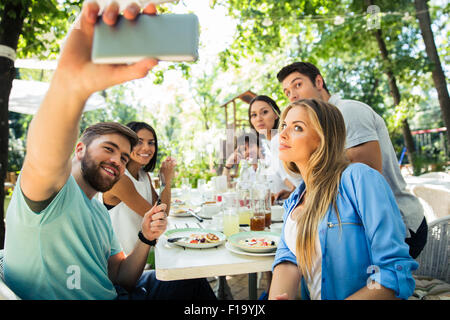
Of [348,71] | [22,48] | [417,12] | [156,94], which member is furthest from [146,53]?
[156,94]

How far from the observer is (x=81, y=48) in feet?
2.15

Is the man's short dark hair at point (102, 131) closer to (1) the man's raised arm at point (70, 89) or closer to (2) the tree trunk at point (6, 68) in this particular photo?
(1) the man's raised arm at point (70, 89)

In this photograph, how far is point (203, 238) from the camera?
1738 mm

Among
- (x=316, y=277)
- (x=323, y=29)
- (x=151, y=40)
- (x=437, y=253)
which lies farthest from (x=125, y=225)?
(x=323, y=29)

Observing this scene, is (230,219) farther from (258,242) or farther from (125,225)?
(125,225)

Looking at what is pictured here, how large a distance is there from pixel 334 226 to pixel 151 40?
1109mm

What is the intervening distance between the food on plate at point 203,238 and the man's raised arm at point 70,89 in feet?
3.25

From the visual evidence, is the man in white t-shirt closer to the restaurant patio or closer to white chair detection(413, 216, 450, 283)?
the restaurant patio

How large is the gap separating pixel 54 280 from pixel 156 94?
23954 millimetres

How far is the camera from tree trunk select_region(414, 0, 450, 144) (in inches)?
253

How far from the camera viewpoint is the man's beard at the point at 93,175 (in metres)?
1.57

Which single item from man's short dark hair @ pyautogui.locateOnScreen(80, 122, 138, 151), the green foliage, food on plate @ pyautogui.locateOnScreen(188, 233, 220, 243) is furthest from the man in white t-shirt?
the green foliage

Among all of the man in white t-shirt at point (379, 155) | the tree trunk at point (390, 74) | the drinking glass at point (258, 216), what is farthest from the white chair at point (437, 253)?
the tree trunk at point (390, 74)

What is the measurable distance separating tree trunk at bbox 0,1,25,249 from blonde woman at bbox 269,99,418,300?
3163 mm
